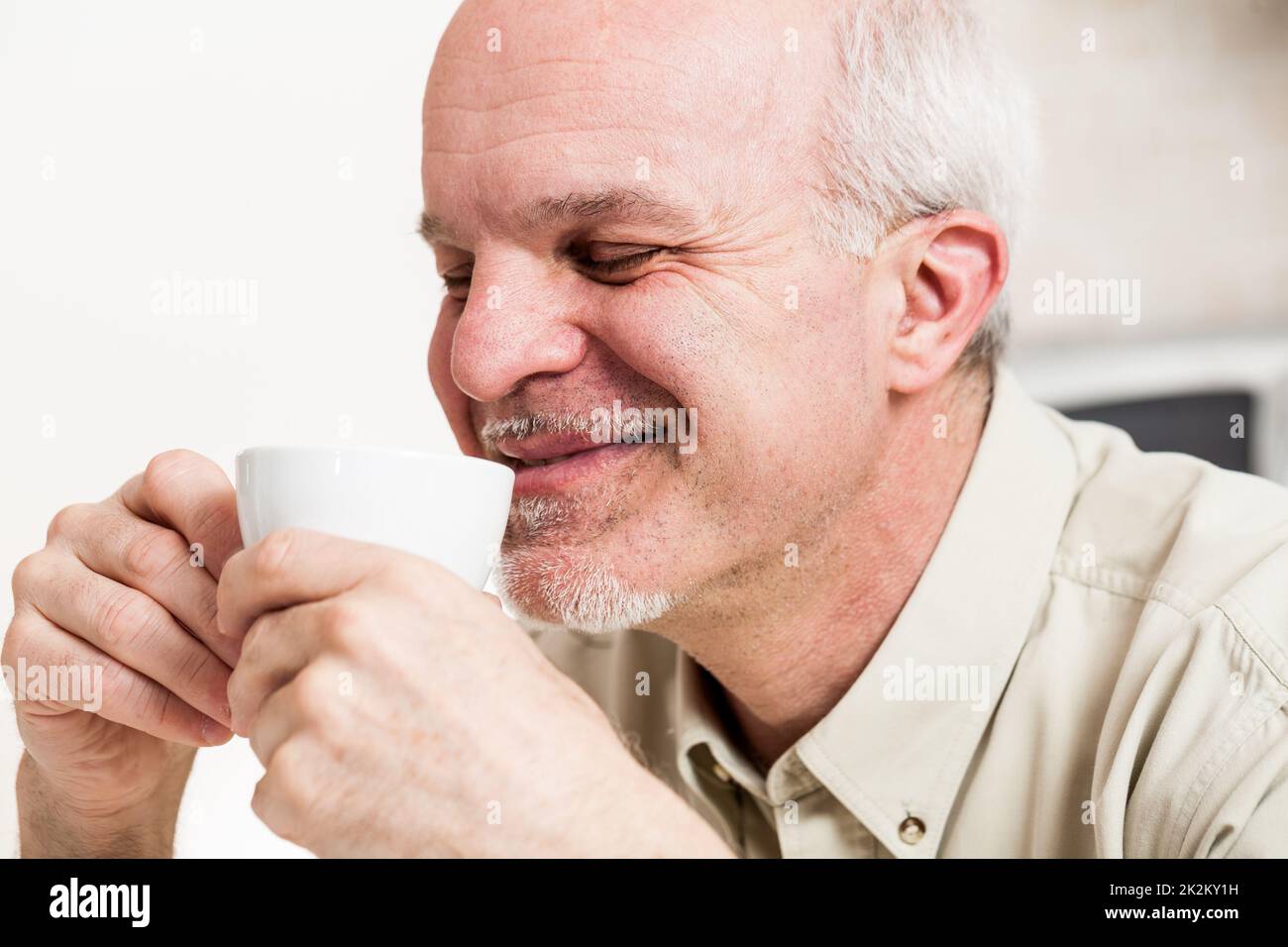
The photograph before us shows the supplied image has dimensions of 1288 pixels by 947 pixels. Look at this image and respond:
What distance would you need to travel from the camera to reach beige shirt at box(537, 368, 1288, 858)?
1.01 m

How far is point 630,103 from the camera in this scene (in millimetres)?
1107

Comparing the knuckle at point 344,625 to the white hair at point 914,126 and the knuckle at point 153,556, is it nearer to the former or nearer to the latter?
the knuckle at point 153,556

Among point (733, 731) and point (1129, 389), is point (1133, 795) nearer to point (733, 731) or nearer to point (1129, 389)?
point (733, 731)

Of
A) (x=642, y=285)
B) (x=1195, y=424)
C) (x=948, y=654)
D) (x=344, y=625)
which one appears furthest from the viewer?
(x=1195, y=424)

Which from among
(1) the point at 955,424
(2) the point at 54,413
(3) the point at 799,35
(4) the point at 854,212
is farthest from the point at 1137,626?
(2) the point at 54,413

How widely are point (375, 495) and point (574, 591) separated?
378 mm

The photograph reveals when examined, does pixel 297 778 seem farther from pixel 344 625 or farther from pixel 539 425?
pixel 539 425

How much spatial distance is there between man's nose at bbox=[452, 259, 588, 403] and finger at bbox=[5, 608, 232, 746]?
396mm

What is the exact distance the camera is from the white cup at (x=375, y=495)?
0.78 meters

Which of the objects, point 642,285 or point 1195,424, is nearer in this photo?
point 642,285

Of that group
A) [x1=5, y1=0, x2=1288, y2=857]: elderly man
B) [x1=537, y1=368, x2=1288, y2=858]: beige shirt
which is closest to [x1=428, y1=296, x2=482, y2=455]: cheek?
[x1=5, y1=0, x2=1288, y2=857]: elderly man

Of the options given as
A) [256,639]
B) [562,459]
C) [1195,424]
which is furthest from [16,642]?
[1195,424]

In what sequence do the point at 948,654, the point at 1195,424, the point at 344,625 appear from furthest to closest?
the point at 1195,424 → the point at 948,654 → the point at 344,625
